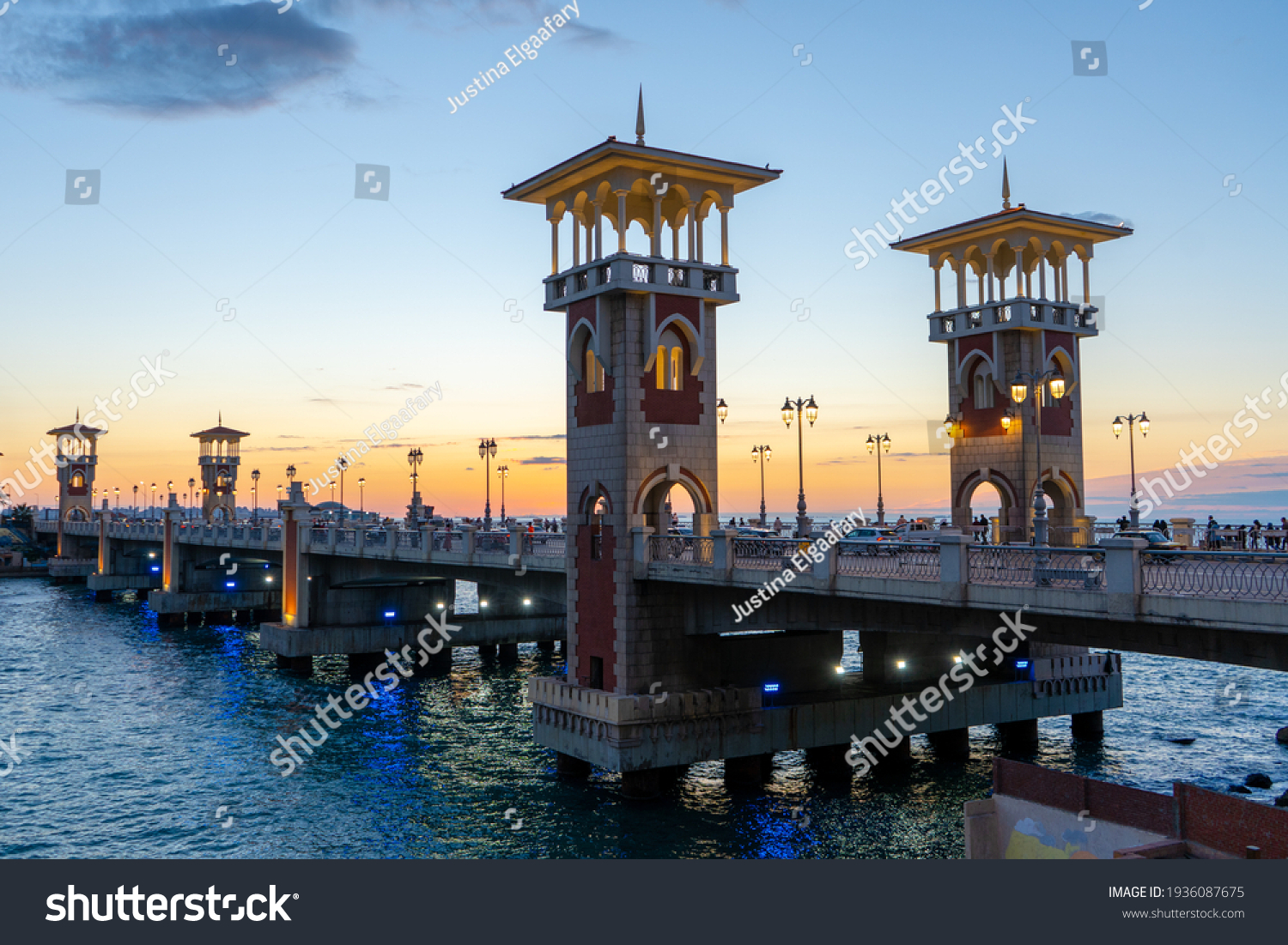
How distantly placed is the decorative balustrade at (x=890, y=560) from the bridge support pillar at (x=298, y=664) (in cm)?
4047

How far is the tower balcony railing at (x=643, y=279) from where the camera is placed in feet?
103

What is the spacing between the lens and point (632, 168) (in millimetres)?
31688

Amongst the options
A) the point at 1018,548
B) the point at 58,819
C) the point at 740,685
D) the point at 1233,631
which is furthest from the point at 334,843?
the point at 1233,631

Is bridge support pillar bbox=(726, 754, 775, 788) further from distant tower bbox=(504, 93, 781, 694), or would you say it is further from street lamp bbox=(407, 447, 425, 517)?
street lamp bbox=(407, 447, 425, 517)

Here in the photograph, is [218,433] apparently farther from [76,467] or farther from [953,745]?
[953,745]

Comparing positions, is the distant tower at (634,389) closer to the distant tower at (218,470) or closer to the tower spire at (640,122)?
the tower spire at (640,122)

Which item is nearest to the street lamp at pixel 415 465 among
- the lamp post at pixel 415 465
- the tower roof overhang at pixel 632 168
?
the lamp post at pixel 415 465

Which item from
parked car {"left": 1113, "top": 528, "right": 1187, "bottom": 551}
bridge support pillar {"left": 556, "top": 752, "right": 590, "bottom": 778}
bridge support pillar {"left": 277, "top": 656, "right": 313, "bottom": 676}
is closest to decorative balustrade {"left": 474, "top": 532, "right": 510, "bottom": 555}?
bridge support pillar {"left": 556, "top": 752, "right": 590, "bottom": 778}

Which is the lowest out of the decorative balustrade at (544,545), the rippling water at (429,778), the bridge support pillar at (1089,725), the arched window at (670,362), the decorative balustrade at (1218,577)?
A: the rippling water at (429,778)

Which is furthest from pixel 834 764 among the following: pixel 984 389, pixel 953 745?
pixel 984 389

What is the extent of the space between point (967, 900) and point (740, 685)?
66.7ft

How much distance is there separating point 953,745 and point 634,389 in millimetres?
17218

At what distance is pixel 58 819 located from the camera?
30.5 metres

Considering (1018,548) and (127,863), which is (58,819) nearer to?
(127,863)
